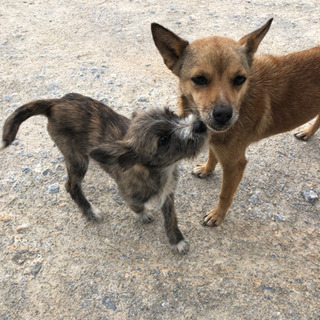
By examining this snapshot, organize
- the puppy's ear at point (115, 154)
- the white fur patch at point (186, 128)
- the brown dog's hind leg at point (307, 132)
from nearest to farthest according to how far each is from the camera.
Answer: the puppy's ear at point (115, 154)
the white fur patch at point (186, 128)
the brown dog's hind leg at point (307, 132)

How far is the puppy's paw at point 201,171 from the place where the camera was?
4.58 meters

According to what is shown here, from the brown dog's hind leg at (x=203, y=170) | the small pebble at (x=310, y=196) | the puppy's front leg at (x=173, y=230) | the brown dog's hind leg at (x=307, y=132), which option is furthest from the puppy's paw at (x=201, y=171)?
the brown dog's hind leg at (x=307, y=132)

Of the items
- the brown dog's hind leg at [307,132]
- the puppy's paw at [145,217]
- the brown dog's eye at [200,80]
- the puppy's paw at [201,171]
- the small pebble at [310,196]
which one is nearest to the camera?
the brown dog's eye at [200,80]

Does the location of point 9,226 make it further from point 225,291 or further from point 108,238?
point 225,291

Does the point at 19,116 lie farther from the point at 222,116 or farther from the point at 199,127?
the point at 222,116

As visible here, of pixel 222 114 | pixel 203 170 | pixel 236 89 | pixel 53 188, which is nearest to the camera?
pixel 222 114

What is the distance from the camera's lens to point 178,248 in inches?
149

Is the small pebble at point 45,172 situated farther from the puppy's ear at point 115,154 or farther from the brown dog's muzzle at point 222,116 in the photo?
the brown dog's muzzle at point 222,116

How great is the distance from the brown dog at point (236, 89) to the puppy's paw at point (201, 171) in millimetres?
701

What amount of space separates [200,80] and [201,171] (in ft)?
5.68

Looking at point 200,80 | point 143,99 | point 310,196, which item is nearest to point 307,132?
point 310,196

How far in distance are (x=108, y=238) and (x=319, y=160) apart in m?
3.52

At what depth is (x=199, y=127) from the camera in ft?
10.2

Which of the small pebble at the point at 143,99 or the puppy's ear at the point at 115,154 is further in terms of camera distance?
the small pebble at the point at 143,99
